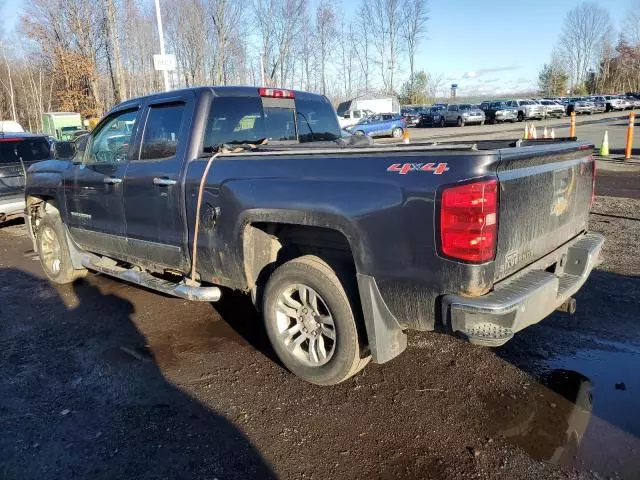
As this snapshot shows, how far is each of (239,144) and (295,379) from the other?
198 centimetres

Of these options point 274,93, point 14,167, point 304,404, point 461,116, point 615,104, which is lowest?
point 304,404

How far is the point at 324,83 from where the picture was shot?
57.8 metres

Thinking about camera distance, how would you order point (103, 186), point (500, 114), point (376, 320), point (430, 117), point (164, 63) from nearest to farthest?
point (376, 320), point (103, 186), point (164, 63), point (500, 114), point (430, 117)

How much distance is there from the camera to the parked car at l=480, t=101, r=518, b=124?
39625mm

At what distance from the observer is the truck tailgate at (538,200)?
2.82m

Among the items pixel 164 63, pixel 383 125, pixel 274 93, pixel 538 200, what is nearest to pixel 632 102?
pixel 383 125

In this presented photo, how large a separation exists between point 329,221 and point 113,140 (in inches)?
116

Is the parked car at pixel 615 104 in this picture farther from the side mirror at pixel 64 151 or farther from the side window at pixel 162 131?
the side window at pixel 162 131

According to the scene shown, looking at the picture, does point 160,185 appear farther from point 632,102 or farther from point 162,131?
point 632,102

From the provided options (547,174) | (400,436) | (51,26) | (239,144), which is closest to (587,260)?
(547,174)

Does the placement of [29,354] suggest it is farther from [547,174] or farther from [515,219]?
[547,174]

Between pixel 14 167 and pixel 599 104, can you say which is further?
pixel 599 104

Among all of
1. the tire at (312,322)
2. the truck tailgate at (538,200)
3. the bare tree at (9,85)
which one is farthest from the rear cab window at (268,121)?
the bare tree at (9,85)

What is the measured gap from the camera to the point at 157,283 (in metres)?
4.52
